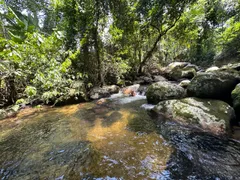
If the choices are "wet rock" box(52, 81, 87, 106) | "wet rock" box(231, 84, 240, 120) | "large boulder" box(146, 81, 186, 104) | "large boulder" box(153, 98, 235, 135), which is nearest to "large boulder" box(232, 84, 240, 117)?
"wet rock" box(231, 84, 240, 120)

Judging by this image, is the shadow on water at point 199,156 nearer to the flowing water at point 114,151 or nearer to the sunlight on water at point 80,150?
the flowing water at point 114,151

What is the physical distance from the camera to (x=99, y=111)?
5.27m

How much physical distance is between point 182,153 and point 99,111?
3437 millimetres

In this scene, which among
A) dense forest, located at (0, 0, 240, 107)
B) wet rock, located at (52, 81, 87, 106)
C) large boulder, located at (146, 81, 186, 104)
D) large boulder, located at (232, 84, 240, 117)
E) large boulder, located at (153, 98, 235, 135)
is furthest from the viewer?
wet rock, located at (52, 81, 87, 106)

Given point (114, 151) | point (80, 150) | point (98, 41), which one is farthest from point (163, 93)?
point (98, 41)

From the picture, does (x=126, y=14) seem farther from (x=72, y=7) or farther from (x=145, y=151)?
(x=145, y=151)

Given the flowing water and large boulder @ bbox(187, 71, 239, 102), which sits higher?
large boulder @ bbox(187, 71, 239, 102)

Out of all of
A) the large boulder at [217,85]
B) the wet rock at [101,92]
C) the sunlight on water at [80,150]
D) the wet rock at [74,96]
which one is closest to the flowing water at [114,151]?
the sunlight on water at [80,150]

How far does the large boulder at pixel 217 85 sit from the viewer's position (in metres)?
4.19

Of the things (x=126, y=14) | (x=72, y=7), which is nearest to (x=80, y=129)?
(x=72, y=7)

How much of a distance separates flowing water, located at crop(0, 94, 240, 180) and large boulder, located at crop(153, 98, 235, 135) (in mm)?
303

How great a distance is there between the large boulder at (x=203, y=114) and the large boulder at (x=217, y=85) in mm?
323

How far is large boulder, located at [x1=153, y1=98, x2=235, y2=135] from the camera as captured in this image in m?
3.32

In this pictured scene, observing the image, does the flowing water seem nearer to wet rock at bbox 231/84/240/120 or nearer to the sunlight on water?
the sunlight on water
